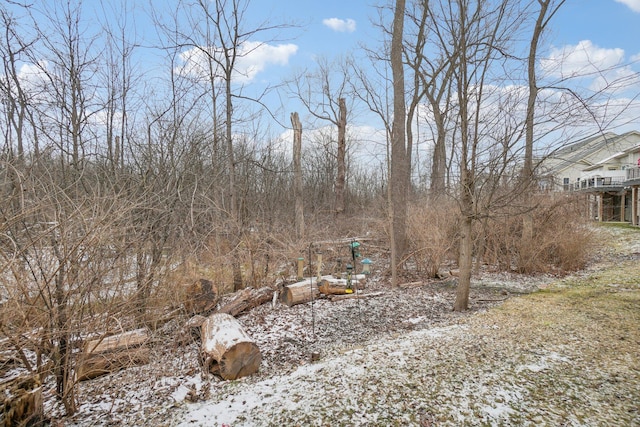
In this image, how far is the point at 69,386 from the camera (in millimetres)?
2631

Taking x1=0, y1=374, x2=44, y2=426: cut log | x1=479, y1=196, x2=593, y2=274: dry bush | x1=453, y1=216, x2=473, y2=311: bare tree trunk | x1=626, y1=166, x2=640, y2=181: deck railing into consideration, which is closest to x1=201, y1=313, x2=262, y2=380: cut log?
x1=0, y1=374, x2=44, y2=426: cut log

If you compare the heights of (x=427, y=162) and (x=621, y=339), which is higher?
(x=427, y=162)

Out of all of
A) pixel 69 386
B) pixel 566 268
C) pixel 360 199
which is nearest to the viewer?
pixel 69 386

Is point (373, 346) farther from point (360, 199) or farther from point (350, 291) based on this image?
point (360, 199)

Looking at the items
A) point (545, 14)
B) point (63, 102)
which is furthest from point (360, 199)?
point (63, 102)

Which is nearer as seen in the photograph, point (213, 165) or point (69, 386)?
point (69, 386)

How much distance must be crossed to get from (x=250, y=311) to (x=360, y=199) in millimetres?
15533

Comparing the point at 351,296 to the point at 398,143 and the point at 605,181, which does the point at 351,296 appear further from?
the point at 605,181

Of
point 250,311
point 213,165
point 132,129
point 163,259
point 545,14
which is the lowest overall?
point 250,311

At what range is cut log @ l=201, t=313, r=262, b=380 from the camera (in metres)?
3.36

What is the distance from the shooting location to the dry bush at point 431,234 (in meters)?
7.59

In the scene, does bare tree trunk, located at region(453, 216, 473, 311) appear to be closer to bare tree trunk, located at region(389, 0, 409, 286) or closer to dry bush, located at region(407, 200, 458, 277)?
dry bush, located at region(407, 200, 458, 277)

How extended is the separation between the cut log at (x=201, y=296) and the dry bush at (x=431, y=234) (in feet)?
14.4

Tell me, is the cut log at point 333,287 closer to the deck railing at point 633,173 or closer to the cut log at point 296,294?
the cut log at point 296,294
